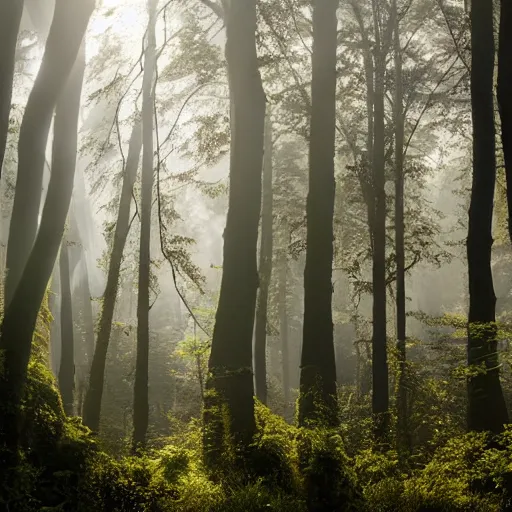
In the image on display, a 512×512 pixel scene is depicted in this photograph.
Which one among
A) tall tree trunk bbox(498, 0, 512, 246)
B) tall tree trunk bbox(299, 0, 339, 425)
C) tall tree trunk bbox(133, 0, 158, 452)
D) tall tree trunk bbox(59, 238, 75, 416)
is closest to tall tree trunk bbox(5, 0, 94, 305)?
tall tree trunk bbox(299, 0, 339, 425)

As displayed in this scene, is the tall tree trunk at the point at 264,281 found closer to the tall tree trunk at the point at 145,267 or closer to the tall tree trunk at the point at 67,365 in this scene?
the tall tree trunk at the point at 145,267

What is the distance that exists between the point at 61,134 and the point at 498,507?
7036mm

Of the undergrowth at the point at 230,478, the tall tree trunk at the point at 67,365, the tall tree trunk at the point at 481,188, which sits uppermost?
the tall tree trunk at the point at 481,188

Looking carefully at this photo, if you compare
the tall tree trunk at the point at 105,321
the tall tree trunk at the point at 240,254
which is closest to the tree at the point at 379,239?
the tall tree trunk at the point at 240,254

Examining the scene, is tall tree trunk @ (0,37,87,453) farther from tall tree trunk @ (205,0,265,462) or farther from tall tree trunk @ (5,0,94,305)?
tall tree trunk @ (205,0,265,462)

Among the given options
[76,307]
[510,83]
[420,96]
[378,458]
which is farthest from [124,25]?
[76,307]

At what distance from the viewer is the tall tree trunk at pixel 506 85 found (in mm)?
5434

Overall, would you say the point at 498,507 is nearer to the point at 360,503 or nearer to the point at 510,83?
the point at 360,503

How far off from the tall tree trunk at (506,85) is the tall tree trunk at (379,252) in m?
6.78

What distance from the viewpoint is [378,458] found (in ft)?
20.7

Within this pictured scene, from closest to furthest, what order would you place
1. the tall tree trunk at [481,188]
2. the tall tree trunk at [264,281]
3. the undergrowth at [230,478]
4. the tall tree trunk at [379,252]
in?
the undergrowth at [230,478] < the tall tree trunk at [481,188] < the tall tree trunk at [379,252] < the tall tree trunk at [264,281]

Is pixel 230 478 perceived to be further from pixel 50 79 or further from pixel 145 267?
pixel 145 267

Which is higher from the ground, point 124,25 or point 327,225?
point 124,25

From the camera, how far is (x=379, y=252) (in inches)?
486
